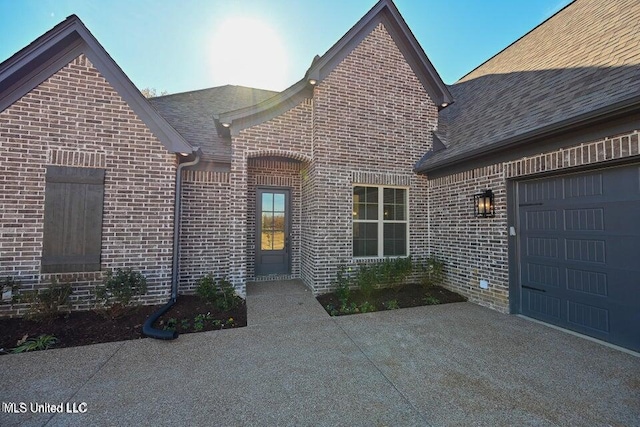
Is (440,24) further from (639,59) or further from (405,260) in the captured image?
(405,260)

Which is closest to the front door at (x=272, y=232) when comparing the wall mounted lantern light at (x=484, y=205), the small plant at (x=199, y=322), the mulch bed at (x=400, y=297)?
the mulch bed at (x=400, y=297)

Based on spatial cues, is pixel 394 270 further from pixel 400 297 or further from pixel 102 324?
pixel 102 324

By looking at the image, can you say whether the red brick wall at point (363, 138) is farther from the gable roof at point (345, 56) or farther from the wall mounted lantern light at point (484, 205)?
the wall mounted lantern light at point (484, 205)

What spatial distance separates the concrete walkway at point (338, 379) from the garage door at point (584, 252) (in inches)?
17.6

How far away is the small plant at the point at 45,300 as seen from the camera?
4.24 m

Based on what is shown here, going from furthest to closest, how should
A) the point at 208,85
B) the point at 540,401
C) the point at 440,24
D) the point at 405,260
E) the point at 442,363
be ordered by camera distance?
the point at 208,85 → the point at 440,24 → the point at 405,260 → the point at 442,363 → the point at 540,401

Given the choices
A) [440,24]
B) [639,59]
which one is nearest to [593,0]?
[440,24]

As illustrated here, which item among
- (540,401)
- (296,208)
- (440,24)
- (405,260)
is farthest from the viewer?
(440,24)

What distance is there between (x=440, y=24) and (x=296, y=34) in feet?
15.5

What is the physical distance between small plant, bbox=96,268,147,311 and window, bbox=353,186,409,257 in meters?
4.54

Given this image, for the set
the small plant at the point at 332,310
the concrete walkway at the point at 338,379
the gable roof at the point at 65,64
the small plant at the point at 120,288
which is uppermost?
the gable roof at the point at 65,64

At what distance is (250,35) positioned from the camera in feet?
22.9

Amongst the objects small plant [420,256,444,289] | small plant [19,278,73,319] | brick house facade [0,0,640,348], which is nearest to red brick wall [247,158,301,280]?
brick house facade [0,0,640,348]

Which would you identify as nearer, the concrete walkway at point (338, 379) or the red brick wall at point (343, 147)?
the concrete walkway at point (338, 379)
